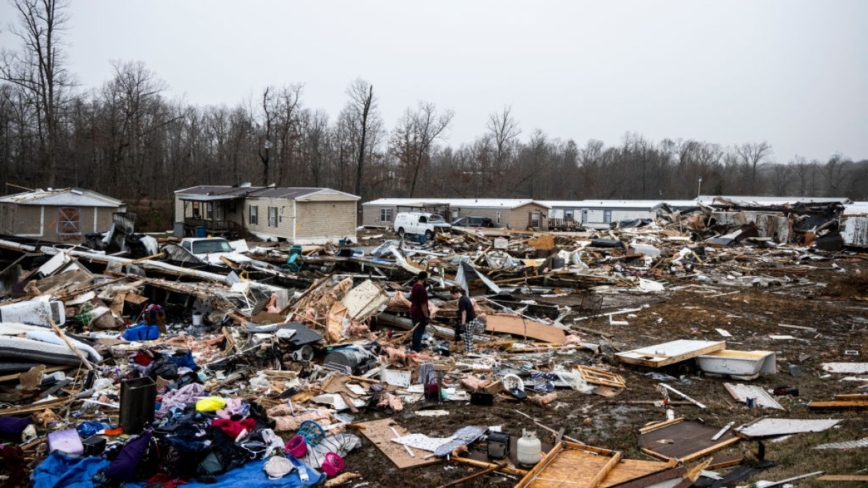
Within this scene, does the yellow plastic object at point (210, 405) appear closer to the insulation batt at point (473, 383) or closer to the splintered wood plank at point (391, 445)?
the splintered wood plank at point (391, 445)

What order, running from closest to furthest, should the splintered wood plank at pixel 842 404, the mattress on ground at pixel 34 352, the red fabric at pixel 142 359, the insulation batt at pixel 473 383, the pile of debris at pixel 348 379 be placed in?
the pile of debris at pixel 348 379
the splintered wood plank at pixel 842 404
the mattress on ground at pixel 34 352
the insulation batt at pixel 473 383
the red fabric at pixel 142 359

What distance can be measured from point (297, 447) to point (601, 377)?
17.1 ft

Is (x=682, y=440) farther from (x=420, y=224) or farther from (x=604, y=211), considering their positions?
(x=604, y=211)

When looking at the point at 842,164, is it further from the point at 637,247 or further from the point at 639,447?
the point at 639,447

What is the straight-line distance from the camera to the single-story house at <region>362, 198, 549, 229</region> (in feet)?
139

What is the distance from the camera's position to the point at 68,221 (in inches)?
1054

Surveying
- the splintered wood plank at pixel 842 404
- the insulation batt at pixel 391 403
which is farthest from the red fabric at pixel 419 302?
the splintered wood plank at pixel 842 404

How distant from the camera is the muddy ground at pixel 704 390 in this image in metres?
6.17

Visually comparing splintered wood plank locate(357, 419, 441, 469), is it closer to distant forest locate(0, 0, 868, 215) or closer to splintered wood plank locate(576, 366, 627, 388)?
splintered wood plank locate(576, 366, 627, 388)

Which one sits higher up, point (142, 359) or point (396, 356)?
point (142, 359)

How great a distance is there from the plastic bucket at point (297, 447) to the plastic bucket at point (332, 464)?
0.28m

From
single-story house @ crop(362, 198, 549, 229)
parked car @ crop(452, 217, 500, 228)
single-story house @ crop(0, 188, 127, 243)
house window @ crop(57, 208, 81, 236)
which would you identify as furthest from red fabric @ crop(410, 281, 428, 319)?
single-story house @ crop(362, 198, 549, 229)

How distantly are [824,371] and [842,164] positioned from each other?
11552 cm

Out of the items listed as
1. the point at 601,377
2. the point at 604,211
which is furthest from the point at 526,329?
the point at 604,211
